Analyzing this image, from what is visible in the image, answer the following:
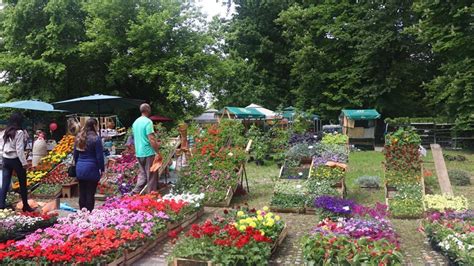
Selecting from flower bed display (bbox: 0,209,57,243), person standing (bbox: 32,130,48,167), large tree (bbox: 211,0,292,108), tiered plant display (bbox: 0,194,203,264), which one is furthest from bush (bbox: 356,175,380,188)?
large tree (bbox: 211,0,292,108)

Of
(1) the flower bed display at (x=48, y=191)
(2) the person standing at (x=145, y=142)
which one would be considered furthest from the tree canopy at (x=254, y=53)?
(2) the person standing at (x=145, y=142)

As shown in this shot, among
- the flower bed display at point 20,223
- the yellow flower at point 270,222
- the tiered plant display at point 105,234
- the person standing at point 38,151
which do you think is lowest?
the flower bed display at point 20,223

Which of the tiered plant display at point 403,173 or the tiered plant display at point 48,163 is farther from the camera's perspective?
the tiered plant display at point 48,163

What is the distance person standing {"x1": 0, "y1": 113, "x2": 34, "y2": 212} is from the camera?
7898mm

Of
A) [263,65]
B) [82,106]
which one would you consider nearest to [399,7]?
[263,65]

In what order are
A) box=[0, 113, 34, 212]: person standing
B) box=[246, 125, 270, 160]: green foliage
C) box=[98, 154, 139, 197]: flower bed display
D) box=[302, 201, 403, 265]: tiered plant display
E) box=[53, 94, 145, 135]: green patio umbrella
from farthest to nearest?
box=[246, 125, 270, 160]: green foliage → box=[53, 94, 145, 135]: green patio umbrella → box=[98, 154, 139, 197]: flower bed display → box=[0, 113, 34, 212]: person standing → box=[302, 201, 403, 265]: tiered plant display

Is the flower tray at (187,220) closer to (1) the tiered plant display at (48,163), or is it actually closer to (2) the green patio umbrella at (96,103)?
(2) the green patio umbrella at (96,103)

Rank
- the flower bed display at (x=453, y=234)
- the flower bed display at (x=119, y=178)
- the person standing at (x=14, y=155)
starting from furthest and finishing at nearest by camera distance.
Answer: the flower bed display at (x=119, y=178)
the person standing at (x=14, y=155)
the flower bed display at (x=453, y=234)

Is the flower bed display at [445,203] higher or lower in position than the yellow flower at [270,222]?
lower

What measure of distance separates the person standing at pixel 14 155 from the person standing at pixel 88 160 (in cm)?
136

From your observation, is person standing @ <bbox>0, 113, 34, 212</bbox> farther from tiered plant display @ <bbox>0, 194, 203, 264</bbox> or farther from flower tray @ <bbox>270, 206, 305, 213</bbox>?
flower tray @ <bbox>270, 206, 305, 213</bbox>

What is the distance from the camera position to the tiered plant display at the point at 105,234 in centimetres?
487

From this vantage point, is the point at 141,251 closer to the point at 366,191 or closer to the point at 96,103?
the point at 366,191

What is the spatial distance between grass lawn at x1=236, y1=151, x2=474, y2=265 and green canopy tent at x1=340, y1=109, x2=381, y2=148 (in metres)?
4.70
